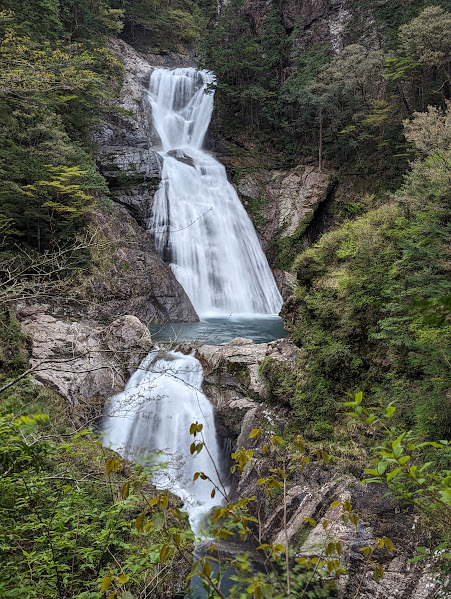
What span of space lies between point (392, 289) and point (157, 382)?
19.5 feet

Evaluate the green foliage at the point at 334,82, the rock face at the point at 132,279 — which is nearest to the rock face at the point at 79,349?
the rock face at the point at 132,279

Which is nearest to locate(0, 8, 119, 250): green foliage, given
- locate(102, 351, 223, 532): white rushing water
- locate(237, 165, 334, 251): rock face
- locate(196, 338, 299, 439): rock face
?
locate(102, 351, 223, 532): white rushing water

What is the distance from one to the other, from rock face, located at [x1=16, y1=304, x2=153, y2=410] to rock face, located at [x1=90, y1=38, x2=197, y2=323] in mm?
1602

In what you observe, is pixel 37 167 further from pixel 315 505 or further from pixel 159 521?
pixel 159 521

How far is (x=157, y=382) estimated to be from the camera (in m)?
9.57

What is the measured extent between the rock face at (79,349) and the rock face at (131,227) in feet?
5.26

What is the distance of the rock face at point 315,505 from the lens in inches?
176

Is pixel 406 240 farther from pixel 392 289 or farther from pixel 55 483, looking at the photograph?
pixel 55 483

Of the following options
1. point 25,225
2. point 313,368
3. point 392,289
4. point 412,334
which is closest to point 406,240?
point 392,289

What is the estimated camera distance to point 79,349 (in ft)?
28.7

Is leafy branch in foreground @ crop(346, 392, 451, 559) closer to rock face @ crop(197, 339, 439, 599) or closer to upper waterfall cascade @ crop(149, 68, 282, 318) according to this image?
rock face @ crop(197, 339, 439, 599)

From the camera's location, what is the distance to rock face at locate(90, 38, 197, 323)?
14719 mm

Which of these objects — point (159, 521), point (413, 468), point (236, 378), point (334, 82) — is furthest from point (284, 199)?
point (159, 521)

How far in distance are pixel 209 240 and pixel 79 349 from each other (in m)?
11.7
